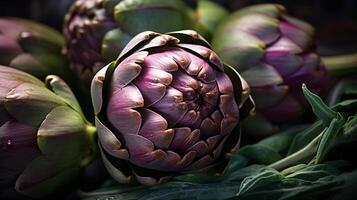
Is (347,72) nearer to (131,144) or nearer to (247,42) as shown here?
(247,42)

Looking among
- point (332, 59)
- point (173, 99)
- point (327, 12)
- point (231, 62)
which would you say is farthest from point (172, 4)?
point (327, 12)

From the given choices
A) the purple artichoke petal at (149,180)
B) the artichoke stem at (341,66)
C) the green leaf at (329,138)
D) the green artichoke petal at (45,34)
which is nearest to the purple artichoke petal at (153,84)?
the purple artichoke petal at (149,180)

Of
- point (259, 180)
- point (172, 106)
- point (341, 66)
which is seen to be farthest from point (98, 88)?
point (341, 66)

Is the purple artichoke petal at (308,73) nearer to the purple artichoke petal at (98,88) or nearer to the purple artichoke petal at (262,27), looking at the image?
the purple artichoke petal at (262,27)

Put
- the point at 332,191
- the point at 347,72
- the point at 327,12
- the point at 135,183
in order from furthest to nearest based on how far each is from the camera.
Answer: the point at 327,12
the point at 347,72
the point at 135,183
the point at 332,191

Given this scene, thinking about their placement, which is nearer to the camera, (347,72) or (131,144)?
(131,144)

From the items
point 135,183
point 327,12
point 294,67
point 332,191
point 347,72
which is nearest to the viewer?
point 332,191

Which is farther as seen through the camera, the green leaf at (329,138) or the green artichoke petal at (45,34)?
the green artichoke petal at (45,34)

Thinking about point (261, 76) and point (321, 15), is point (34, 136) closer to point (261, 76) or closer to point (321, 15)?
Answer: point (261, 76)
